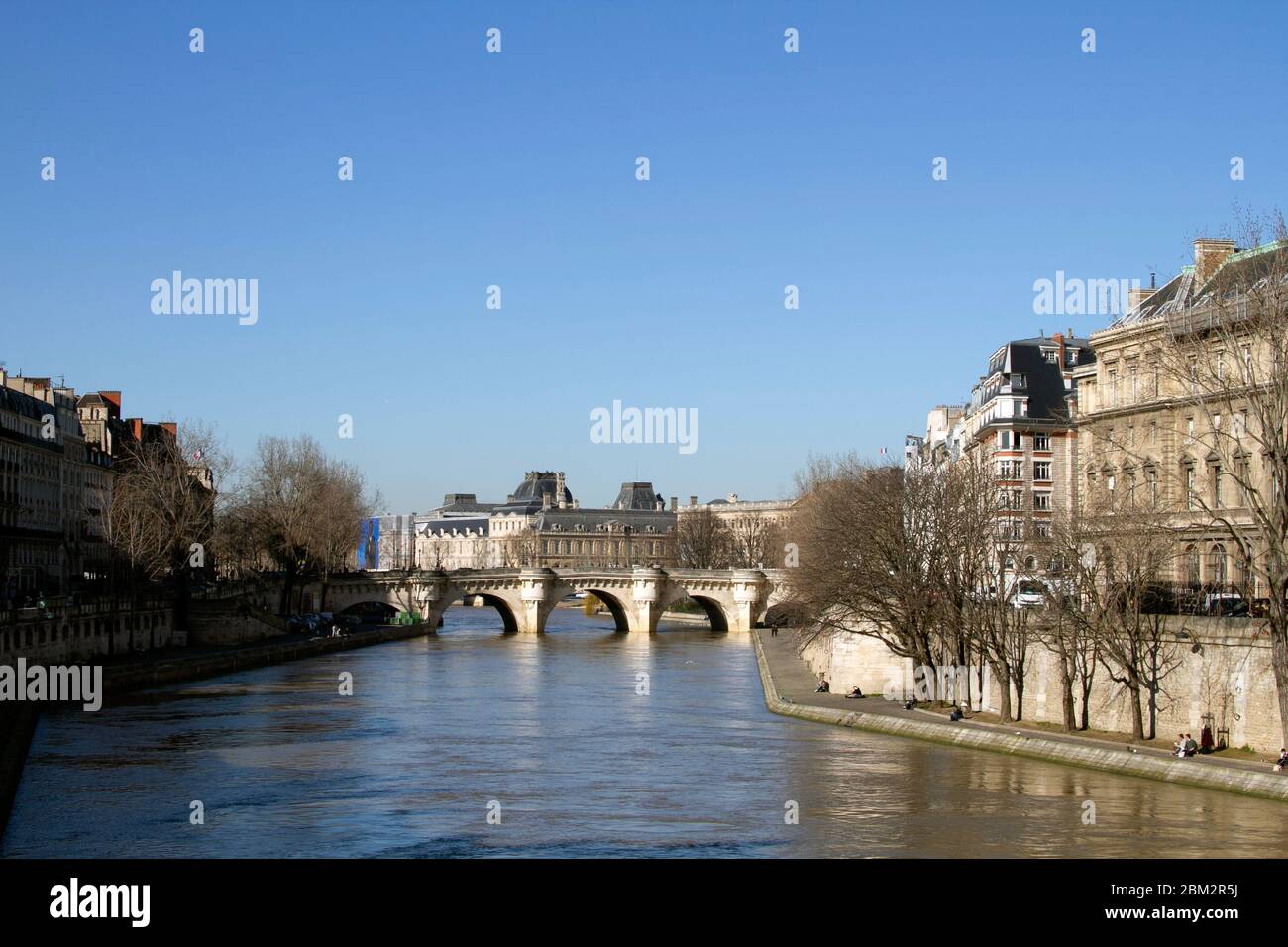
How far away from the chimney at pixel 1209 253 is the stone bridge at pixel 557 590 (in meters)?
63.2

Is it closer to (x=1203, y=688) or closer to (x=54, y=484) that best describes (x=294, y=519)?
(x=54, y=484)

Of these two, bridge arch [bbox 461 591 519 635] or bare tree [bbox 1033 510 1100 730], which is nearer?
bare tree [bbox 1033 510 1100 730]

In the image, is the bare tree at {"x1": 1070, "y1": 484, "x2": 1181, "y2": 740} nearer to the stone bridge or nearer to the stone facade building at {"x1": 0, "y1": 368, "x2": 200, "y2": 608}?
the stone facade building at {"x1": 0, "y1": 368, "x2": 200, "y2": 608}

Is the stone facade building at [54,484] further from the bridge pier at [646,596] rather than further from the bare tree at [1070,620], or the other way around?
the bare tree at [1070,620]

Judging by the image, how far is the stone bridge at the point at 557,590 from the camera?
10631 cm

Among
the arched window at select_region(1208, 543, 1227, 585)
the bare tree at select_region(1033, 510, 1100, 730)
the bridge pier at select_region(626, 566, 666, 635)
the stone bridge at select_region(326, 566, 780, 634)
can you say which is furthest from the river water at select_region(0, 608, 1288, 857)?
the bridge pier at select_region(626, 566, 666, 635)

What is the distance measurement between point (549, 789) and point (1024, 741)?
37.1ft

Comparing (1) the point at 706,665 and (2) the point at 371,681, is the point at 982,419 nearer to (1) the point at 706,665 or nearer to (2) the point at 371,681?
(1) the point at 706,665

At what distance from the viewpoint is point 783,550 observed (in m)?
122

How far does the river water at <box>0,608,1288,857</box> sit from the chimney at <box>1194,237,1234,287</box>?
604 inches

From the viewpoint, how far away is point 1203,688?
123 ft

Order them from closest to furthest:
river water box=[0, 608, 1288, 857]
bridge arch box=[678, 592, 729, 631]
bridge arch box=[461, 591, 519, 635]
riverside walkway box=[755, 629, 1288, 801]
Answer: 1. river water box=[0, 608, 1288, 857]
2. riverside walkway box=[755, 629, 1288, 801]
3. bridge arch box=[461, 591, 519, 635]
4. bridge arch box=[678, 592, 729, 631]

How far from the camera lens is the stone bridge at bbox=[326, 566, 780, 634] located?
349 feet
